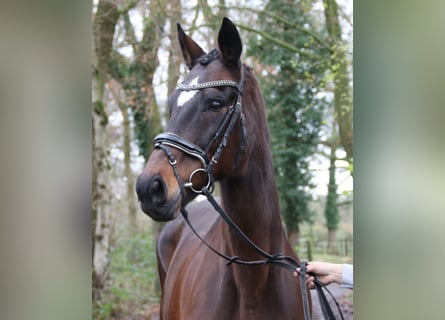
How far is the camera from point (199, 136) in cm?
250

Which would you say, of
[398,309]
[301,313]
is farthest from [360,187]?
[301,313]

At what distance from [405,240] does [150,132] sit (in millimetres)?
11911

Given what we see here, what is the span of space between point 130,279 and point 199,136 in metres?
11.1

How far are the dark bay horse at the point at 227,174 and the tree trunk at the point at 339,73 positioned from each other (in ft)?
23.5

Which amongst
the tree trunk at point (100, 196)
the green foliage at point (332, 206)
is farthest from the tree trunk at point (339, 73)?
the tree trunk at point (100, 196)

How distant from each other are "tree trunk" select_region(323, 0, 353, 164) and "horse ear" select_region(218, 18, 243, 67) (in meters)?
7.20

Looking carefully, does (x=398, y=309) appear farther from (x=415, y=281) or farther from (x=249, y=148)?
(x=249, y=148)

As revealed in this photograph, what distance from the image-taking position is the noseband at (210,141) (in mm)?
2432

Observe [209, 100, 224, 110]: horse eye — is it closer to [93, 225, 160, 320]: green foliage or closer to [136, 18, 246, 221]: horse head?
[136, 18, 246, 221]: horse head

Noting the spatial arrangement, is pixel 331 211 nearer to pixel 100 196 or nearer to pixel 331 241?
pixel 331 241

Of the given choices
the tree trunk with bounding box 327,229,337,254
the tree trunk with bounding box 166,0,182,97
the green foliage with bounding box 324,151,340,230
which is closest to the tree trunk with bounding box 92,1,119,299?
the tree trunk with bounding box 166,0,182,97

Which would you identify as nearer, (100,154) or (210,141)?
(210,141)

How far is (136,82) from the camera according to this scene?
40.6ft

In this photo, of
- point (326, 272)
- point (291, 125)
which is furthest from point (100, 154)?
point (291, 125)
